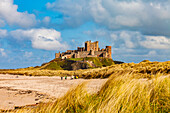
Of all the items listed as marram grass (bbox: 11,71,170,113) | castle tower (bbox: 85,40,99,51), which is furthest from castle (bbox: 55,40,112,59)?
marram grass (bbox: 11,71,170,113)

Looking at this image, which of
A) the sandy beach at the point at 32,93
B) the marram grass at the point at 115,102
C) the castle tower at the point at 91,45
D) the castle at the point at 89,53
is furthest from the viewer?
the castle tower at the point at 91,45

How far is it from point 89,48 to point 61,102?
123567 millimetres

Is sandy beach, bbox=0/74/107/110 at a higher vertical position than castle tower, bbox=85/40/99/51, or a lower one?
lower

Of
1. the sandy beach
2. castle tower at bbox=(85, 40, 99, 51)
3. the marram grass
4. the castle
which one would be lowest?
the sandy beach

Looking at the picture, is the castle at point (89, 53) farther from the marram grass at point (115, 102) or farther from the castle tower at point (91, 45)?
the marram grass at point (115, 102)

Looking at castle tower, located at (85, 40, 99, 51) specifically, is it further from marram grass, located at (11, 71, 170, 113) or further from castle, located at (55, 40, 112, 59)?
marram grass, located at (11, 71, 170, 113)

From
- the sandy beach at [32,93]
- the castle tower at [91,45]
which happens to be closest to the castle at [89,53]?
the castle tower at [91,45]

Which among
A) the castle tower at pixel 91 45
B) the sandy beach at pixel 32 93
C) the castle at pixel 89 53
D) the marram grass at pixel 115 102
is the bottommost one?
the sandy beach at pixel 32 93

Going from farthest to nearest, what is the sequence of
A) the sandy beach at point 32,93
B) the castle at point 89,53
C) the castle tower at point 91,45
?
the castle tower at point 91,45 < the castle at point 89,53 < the sandy beach at point 32,93

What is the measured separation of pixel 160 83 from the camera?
5000 millimetres

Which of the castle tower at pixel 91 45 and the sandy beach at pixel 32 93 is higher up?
the castle tower at pixel 91 45

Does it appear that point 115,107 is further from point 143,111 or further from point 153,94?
point 153,94

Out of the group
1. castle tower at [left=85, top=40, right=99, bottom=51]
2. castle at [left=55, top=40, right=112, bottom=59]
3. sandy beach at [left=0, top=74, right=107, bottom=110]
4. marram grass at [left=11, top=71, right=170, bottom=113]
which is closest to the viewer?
marram grass at [left=11, top=71, right=170, bottom=113]

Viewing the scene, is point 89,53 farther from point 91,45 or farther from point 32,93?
point 32,93
